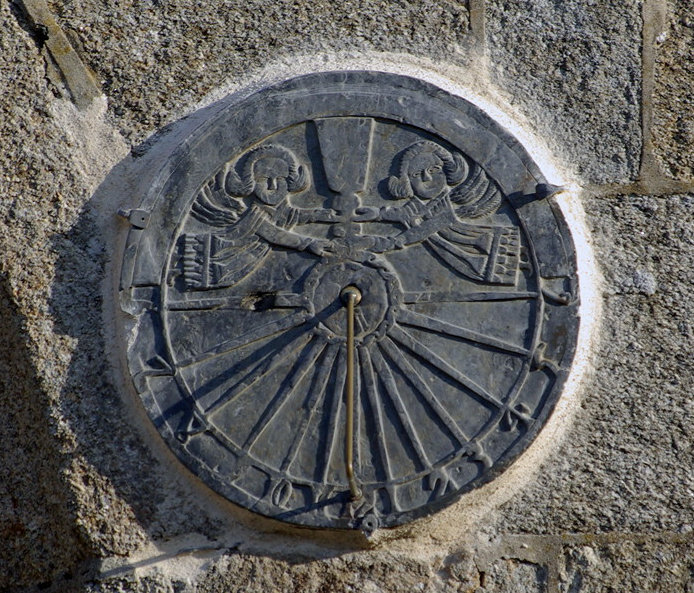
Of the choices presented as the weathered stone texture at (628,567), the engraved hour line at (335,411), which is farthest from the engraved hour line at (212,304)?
the weathered stone texture at (628,567)

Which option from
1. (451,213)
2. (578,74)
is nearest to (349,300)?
(451,213)

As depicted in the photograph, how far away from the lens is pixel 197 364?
2.22m

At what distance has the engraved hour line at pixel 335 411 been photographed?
2.13 m

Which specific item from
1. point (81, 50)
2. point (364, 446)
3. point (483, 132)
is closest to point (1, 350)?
point (81, 50)

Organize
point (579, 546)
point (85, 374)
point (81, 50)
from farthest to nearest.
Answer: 1. point (81, 50)
2. point (85, 374)
3. point (579, 546)

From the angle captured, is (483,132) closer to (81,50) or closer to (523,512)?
(523,512)

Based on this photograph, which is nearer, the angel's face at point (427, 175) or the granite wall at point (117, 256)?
the granite wall at point (117, 256)

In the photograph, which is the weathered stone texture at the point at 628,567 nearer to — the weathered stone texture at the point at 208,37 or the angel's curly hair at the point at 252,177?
the angel's curly hair at the point at 252,177

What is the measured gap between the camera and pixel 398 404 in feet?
7.05

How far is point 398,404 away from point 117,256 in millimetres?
769

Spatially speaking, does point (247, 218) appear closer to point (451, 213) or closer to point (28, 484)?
point (451, 213)

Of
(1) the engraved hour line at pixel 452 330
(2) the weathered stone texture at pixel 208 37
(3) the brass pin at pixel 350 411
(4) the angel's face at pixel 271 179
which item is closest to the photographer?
(3) the brass pin at pixel 350 411

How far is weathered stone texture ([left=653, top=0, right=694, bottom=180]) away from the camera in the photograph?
7.54ft

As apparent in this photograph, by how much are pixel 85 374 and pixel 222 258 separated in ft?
1.37
